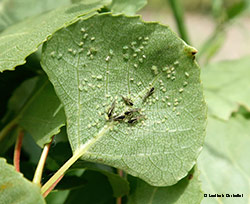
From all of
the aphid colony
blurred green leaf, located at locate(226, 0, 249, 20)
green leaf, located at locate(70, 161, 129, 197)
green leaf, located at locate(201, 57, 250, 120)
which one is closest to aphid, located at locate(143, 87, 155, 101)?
the aphid colony

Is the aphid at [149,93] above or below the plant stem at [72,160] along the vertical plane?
above

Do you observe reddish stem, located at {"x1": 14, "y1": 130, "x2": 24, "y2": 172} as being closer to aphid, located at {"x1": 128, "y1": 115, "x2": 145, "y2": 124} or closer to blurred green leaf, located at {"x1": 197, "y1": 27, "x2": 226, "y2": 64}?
aphid, located at {"x1": 128, "y1": 115, "x2": 145, "y2": 124}

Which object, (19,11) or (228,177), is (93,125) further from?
(19,11)

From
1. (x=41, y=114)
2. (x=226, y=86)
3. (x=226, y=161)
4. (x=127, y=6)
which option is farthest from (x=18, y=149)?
(x=226, y=86)

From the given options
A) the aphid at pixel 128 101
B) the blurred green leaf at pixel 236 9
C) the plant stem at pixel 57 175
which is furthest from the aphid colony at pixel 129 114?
the blurred green leaf at pixel 236 9

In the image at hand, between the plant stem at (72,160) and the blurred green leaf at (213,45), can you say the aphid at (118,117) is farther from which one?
the blurred green leaf at (213,45)

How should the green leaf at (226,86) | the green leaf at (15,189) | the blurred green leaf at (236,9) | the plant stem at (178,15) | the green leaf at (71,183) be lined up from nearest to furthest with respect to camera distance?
→ the green leaf at (15,189), the green leaf at (71,183), the green leaf at (226,86), the plant stem at (178,15), the blurred green leaf at (236,9)
